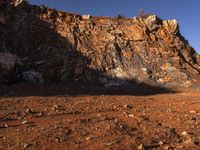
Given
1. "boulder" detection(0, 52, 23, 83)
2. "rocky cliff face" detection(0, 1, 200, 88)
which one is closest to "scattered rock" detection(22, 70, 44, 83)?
"rocky cliff face" detection(0, 1, 200, 88)

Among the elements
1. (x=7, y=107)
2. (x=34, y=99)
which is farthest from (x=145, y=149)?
(x=34, y=99)

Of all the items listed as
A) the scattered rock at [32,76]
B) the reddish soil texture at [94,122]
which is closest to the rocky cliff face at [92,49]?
the scattered rock at [32,76]

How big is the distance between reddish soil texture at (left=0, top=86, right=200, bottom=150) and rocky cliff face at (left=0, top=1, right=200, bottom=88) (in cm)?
531

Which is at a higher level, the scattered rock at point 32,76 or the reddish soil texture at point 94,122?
the scattered rock at point 32,76

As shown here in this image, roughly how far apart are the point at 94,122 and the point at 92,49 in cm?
1307

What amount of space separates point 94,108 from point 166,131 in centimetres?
368

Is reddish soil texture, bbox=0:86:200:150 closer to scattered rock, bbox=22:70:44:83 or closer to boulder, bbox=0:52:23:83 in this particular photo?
boulder, bbox=0:52:23:83

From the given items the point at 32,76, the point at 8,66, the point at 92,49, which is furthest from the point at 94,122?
the point at 92,49

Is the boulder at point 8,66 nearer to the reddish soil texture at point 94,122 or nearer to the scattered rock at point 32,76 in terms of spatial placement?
the scattered rock at point 32,76

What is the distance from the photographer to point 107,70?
73.9ft

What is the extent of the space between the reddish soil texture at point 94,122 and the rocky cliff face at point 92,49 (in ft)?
17.4

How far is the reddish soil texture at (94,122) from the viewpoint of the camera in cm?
859

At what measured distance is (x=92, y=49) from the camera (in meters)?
23.4

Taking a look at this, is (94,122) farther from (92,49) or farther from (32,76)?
(92,49)
